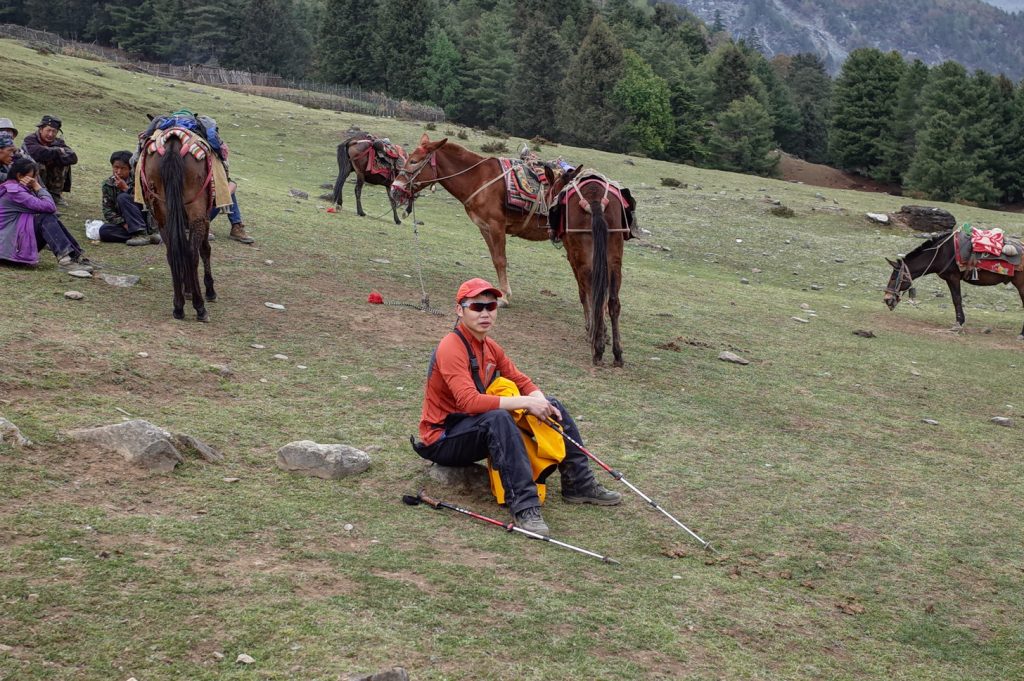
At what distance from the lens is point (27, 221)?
1005 cm

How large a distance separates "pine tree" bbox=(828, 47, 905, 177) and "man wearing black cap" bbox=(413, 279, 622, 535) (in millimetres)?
74122

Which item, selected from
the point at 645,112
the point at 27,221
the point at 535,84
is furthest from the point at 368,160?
the point at 535,84

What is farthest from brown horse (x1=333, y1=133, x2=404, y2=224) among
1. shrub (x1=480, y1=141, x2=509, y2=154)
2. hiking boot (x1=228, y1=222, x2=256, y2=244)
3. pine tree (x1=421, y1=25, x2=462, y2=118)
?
pine tree (x1=421, y1=25, x2=462, y2=118)

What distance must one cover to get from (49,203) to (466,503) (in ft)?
22.9

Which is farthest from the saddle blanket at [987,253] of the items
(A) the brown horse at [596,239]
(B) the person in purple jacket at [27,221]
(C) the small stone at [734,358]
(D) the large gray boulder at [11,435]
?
(D) the large gray boulder at [11,435]

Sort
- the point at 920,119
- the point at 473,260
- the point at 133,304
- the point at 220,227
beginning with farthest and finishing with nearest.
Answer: the point at 920,119, the point at 473,260, the point at 220,227, the point at 133,304

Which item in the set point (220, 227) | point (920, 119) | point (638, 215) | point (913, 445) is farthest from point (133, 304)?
point (920, 119)

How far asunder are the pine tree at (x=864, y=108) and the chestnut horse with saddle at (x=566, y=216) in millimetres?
67680

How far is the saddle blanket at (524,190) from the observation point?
42.3ft

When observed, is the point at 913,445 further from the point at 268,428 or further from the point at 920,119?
the point at 920,119

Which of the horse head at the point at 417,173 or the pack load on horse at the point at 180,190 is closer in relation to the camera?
the pack load on horse at the point at 180,190

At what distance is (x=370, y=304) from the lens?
11.7m

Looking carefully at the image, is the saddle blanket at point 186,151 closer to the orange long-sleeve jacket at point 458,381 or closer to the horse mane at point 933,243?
the orange long-sleeve jacket at point 458,381

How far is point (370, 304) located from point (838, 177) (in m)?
71.6
